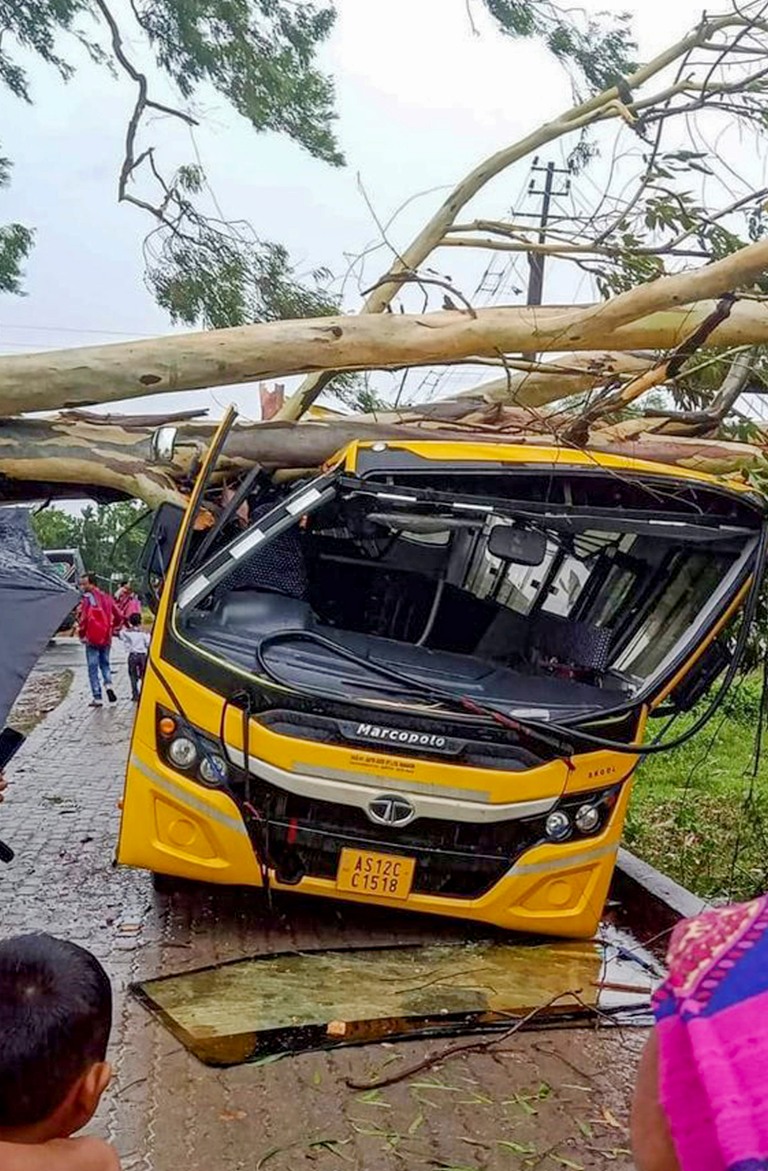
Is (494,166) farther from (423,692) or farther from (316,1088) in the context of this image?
(316,1088)

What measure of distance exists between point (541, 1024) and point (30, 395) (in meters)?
4.19

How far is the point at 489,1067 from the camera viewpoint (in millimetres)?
4746

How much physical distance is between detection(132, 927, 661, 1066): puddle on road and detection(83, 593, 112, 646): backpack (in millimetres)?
11898

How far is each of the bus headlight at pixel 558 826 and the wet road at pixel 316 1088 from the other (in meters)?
0.87

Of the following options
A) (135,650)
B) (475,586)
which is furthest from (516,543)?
(135,650)

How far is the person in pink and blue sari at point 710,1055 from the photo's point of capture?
1.22 metres

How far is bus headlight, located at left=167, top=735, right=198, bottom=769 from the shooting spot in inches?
233

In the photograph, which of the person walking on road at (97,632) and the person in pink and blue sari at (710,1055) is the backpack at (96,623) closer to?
the person walking on road at (97,632)

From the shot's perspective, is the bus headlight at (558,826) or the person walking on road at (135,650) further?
the person walking on road at (135,650)

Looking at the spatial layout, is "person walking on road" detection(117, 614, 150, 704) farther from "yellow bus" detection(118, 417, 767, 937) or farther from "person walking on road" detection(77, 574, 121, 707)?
"yellow bus" detection(118, 417, 767, 937)

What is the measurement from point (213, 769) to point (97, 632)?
11800mm

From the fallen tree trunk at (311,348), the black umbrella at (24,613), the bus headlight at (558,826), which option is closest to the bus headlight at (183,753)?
the black umbrella at (24,613)

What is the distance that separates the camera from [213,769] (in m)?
5.88

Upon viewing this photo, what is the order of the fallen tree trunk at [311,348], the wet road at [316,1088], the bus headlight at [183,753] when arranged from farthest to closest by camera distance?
1. the fallen tree trunk at [311,348]
2. the bus headlight at [183,753]
3. the wet road at [316,1088]
